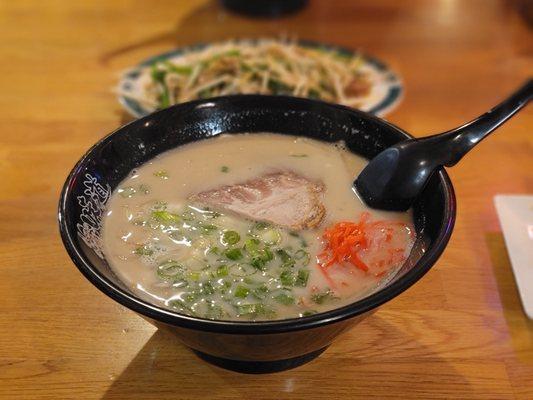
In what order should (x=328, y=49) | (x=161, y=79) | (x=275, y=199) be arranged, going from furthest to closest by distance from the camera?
(x=328, y=49), (x=161, y=79), (x=275, y=199)

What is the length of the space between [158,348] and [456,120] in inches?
54.1

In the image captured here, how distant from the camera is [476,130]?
1295 millimetres

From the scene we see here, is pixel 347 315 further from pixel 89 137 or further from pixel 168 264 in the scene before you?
pixel 89 137

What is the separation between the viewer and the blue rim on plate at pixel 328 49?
2.11 m

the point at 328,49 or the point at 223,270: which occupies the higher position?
the point at 328,49

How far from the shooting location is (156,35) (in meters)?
2.77

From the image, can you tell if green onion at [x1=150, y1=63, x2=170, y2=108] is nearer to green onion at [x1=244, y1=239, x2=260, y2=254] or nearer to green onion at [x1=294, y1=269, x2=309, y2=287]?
green onion at [x1=244, y1=239, x2=260, y2=254]

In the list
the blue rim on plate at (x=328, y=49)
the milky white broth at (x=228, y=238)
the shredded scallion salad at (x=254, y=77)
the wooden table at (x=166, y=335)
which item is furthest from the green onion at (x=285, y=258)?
the shredded scallion salad at (x=254, y=77)

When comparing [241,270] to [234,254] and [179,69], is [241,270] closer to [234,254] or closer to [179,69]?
[234,254]

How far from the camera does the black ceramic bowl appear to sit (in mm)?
953

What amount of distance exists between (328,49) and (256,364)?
172 centimetres

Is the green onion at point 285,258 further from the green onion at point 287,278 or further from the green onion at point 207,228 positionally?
the green onion at point 207,228

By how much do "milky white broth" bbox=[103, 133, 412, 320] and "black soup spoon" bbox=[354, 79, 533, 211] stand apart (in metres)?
0.08

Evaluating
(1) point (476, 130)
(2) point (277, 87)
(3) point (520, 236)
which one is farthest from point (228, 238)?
(2) point (277, 87)
